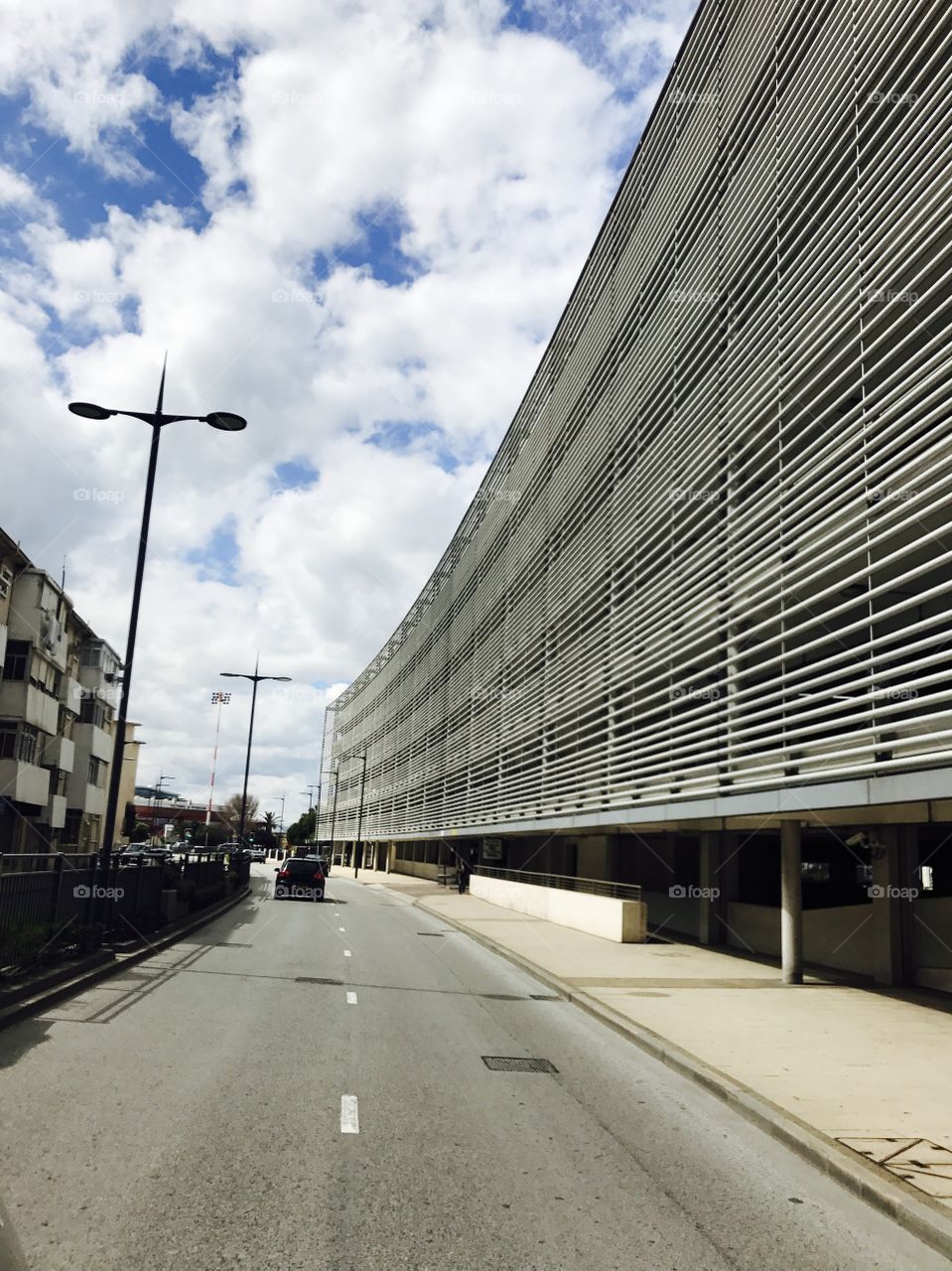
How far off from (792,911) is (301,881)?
27.4 meters

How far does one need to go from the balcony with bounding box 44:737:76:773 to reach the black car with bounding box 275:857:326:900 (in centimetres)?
1398

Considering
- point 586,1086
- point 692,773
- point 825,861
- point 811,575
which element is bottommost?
point 586,1086

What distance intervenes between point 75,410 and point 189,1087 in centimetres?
1255

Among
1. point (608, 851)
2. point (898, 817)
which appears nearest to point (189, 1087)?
point (898, 817)

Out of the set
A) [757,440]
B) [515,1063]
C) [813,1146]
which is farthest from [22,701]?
[813,1146]

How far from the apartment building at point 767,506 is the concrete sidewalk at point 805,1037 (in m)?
2.00

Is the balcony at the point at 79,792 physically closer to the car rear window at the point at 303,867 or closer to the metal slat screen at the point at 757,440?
the car rear window at the point at 303,867

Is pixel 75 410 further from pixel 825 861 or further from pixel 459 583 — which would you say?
pixel 459 583

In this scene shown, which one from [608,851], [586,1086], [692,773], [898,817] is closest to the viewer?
[586,1086]

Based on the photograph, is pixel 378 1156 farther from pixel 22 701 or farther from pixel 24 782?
pixel 24 782

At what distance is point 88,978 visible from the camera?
13.8 metres

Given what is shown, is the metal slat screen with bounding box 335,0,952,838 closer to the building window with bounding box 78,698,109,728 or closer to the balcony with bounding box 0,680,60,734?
the balcony with bounding box 0,680,60,734

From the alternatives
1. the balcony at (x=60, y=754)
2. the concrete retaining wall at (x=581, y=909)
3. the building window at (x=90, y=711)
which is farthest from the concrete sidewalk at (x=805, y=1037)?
the building window at (x=90, y=711)

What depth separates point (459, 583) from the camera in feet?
177
